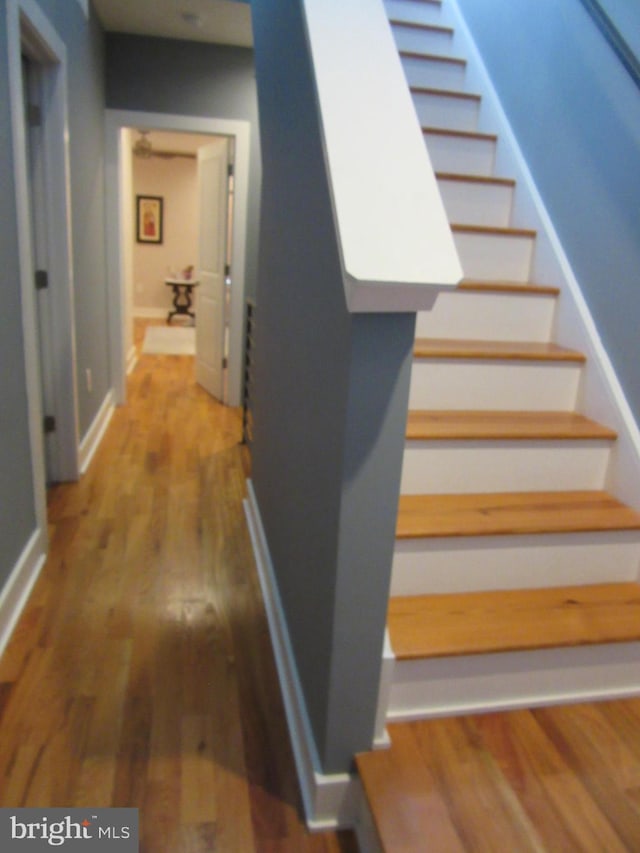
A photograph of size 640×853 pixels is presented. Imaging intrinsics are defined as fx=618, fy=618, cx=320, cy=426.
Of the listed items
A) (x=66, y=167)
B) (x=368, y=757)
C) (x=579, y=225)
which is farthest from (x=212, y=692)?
(x=66, y=167)

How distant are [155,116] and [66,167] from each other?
1.55 m

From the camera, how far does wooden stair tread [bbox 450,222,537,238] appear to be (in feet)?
7.69

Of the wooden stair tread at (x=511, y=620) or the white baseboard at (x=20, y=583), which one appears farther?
the white baseboard at (x=20, y=583)

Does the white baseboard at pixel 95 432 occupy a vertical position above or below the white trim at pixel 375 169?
below

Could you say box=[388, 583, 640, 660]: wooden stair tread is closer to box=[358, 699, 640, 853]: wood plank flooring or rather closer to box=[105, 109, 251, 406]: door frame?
box=[358, 699, 640, 853]: wood plank flooring

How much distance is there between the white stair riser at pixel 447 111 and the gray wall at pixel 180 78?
1.80 m

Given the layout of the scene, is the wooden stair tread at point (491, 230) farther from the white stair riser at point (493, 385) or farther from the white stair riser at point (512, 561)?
the white stair riser at point (512, 561)

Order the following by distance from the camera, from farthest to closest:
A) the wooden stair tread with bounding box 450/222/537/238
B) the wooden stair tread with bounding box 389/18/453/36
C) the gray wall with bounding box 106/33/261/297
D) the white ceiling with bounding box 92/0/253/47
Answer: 1. the gray wall with bounding box 106/33/261/297
2. the white ceiling with bounding box 92/0/253/47
3. the wooden stair tread with bounding box 389/18/453/36
4. the wooden stair tread with bounding box 450/222/537/238

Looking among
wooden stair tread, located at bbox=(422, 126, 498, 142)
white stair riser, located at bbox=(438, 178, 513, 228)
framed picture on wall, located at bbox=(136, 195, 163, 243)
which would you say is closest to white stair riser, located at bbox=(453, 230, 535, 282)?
white stair riser, located at bbox=(438, 178, 513, 228)

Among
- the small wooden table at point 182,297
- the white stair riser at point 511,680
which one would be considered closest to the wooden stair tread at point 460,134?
→ the white stair riser at point 511,680

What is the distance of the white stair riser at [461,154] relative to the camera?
269cm

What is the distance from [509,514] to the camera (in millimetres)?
1734

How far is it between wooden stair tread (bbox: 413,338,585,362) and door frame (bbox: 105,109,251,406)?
8.92 ft

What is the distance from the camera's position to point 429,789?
1.33 metres
